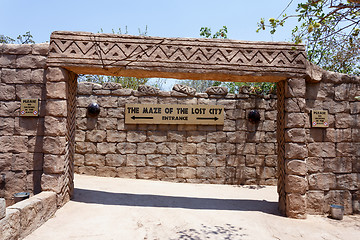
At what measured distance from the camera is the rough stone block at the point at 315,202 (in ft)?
15.5

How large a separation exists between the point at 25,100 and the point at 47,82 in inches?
22.2

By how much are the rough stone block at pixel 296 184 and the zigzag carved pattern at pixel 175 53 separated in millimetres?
2090

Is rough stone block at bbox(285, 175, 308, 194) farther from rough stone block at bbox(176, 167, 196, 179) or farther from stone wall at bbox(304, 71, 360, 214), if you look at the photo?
rough stone block at bbox(176, 167, 196, 179)

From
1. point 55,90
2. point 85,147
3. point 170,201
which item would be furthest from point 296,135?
point 85,147

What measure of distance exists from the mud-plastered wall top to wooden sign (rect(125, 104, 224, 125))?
250 cm

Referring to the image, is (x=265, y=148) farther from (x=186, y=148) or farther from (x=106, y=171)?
(x=106, y=171)

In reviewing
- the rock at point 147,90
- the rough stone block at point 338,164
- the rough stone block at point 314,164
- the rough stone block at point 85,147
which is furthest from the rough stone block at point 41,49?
the rough stone block at point 338,164

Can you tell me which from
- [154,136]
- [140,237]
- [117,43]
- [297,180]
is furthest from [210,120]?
[140,237]

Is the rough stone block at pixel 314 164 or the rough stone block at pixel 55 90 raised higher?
the rough stone block at pixel 55 90

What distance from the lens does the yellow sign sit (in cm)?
446

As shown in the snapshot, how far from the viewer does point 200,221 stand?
163 inches

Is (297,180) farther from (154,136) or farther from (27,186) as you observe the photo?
(27,186)

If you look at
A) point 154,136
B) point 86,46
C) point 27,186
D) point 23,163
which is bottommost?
point 27,186

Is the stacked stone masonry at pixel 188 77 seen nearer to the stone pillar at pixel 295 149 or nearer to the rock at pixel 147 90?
the stone pillar at pixel 295 149
